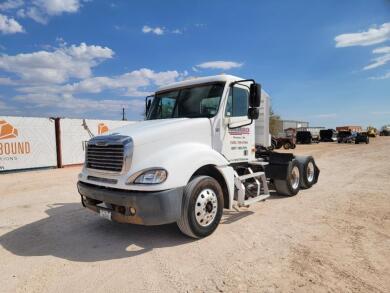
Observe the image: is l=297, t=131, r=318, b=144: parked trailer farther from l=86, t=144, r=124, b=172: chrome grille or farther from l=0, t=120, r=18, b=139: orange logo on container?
l=86, t=144, r=124, b=172: chrome grille

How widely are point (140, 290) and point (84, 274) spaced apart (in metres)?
0.86

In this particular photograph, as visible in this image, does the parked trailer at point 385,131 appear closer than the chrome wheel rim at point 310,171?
No

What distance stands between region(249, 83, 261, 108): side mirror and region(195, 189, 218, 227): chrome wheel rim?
73.3 inches

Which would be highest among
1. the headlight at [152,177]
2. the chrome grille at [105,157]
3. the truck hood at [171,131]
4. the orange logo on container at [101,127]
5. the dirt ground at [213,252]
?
the orange logo on container at [101,127]

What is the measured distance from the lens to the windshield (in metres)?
5.57

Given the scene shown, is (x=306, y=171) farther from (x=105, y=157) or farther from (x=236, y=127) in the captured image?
(x=105, y=157)

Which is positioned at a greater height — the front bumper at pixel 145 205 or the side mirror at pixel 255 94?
the side mirror at pixel 255 94

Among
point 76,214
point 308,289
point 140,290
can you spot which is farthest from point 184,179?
point 76,214

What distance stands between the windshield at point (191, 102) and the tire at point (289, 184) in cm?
324

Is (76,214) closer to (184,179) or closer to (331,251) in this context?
(184,179)

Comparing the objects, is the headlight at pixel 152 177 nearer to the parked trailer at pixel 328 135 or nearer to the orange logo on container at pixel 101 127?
the orange logo on container at pixel 101 127

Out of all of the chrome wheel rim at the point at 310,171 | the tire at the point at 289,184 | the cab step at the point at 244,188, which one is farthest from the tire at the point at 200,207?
the chrome wheel rim at the point at 310,171

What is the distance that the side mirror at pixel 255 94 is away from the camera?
215 inches

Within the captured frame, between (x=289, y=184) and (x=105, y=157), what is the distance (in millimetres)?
5021
